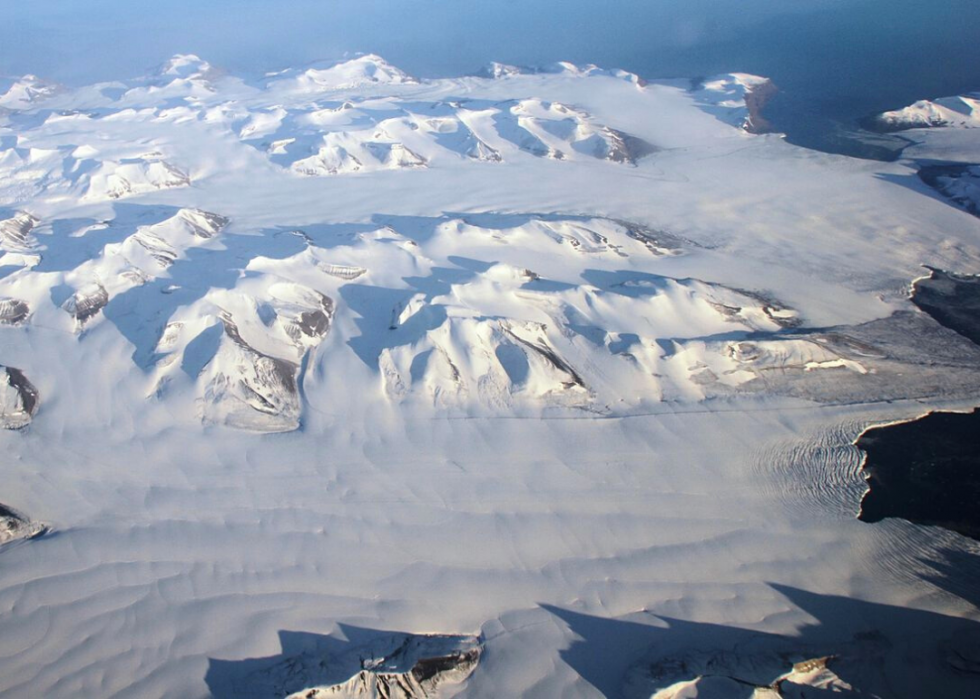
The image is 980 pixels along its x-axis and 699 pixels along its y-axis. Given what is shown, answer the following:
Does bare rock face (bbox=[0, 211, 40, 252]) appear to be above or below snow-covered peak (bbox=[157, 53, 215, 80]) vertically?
below

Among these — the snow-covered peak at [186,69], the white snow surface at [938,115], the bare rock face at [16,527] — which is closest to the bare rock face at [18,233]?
the bare rock face at [16,527]

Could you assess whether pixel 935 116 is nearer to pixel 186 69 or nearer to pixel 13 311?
pixel 13 311

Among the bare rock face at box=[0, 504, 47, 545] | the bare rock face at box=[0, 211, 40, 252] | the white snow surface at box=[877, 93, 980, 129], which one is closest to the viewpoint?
the bare rock face at box=[0, 504, 47, 545]

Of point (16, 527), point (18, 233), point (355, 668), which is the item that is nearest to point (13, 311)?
point (16, 527)

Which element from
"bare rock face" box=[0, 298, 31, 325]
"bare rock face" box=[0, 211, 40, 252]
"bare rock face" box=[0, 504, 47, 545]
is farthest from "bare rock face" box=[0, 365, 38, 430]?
"bare rock face" box=[0, 211, 40, 252]

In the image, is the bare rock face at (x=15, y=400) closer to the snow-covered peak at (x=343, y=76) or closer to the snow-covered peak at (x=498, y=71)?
the snow-covered peak at (x=343, y=76)

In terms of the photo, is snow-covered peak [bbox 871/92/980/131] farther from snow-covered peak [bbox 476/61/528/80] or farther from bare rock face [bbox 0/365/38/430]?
bare rock face [bbox 0/365/38/430]

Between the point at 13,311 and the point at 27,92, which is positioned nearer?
the point at 13,311
